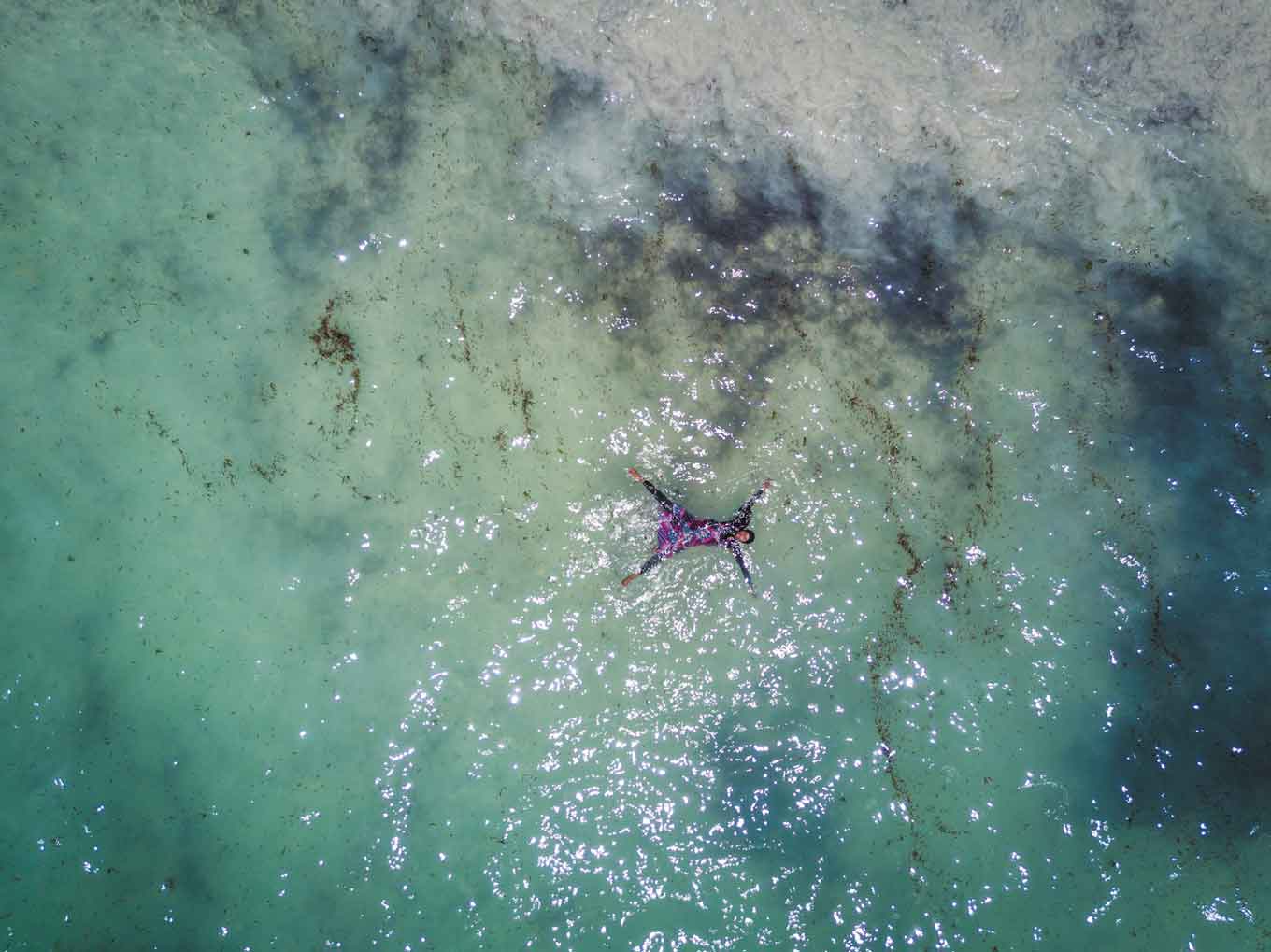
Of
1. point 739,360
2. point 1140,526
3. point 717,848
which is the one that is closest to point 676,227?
point 739,360

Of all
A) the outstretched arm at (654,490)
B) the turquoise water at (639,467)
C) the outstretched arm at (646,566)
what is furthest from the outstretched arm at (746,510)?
the outstretched arm at (646,566)

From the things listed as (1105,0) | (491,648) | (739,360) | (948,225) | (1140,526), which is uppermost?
(1105,0)

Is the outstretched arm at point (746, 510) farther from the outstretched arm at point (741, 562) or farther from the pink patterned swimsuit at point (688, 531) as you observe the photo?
the outstretched arm at point (741, 562)

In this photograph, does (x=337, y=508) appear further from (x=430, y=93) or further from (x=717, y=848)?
(x=717, y=848)

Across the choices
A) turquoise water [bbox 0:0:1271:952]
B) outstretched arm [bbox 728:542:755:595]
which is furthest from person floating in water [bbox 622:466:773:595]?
turquoise water [bbox 0:0:1271:952]

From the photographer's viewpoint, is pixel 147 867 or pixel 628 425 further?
pixel 628 425

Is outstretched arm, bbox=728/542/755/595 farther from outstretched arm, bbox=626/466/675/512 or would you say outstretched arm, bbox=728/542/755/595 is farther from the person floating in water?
outstretched arm, bbox=626/466/675/512
